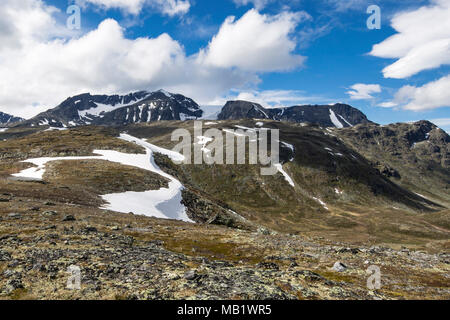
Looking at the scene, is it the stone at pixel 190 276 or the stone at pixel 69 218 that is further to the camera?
the stone at pixel 69 218

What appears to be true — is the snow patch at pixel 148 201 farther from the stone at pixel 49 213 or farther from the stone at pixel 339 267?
the stone at pixel 339 267

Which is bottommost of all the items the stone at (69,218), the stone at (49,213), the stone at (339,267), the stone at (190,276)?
the stone at (339,267)

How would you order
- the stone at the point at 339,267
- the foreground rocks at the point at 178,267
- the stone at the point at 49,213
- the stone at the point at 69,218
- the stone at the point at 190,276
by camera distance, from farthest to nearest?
the stone at the point at 49,213, the stone at the point at 69,218, the stone at the point at 339,267, the stone at the point at 190,276, the foreground rocks at the point at 178,267

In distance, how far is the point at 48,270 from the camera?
663 inches

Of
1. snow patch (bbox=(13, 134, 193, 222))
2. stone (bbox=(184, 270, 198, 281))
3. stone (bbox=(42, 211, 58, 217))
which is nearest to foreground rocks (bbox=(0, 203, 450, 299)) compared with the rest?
stone (bbox=(184, 270, 198, 281))

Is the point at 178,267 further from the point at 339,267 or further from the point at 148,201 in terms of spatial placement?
the point at 148,201

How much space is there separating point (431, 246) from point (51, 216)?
113 meters

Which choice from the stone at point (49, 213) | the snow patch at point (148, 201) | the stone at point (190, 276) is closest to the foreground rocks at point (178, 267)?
the stone at point (190, 276)

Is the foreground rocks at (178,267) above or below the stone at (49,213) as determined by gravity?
below

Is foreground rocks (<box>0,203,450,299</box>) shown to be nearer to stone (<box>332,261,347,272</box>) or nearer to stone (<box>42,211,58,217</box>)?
stone (<box>332,261,347,272</box>)

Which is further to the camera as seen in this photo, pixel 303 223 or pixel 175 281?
pixel 303 223
